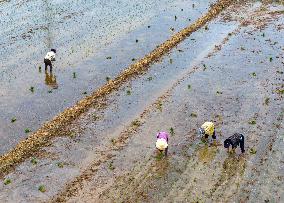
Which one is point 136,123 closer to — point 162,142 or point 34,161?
point 162,142

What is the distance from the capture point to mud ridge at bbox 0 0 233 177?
66.3ft

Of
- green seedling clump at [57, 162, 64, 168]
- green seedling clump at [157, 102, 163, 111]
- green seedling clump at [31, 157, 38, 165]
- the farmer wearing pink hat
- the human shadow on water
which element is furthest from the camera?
the human shadow on water

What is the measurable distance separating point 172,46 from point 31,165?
16787mm

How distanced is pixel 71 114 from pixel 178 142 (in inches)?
250

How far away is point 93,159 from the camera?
2019cm

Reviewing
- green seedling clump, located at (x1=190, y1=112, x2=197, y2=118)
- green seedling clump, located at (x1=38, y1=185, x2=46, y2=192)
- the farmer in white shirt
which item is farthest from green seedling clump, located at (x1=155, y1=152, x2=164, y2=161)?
the farmer in white shirt

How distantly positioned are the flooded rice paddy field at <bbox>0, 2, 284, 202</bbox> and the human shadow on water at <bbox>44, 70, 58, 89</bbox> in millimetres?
3944

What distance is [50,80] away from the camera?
91.1 ft

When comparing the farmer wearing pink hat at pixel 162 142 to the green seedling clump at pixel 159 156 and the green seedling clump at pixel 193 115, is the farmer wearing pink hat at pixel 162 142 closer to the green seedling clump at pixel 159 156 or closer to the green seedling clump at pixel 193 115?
the green seedling clump at pixel 159 156

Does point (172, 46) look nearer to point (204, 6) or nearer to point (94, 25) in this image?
point (94, 25)

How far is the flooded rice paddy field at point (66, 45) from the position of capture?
980 inches

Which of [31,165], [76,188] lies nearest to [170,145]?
[76,188]

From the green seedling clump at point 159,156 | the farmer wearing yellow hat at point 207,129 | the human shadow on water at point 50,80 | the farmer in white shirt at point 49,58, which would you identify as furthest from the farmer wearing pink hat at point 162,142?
the farmer in white shirt at point 49,58

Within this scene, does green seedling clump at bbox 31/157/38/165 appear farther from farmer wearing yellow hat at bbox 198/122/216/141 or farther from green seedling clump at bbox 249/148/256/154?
green seedling clump at bbox 249/148/256/154
